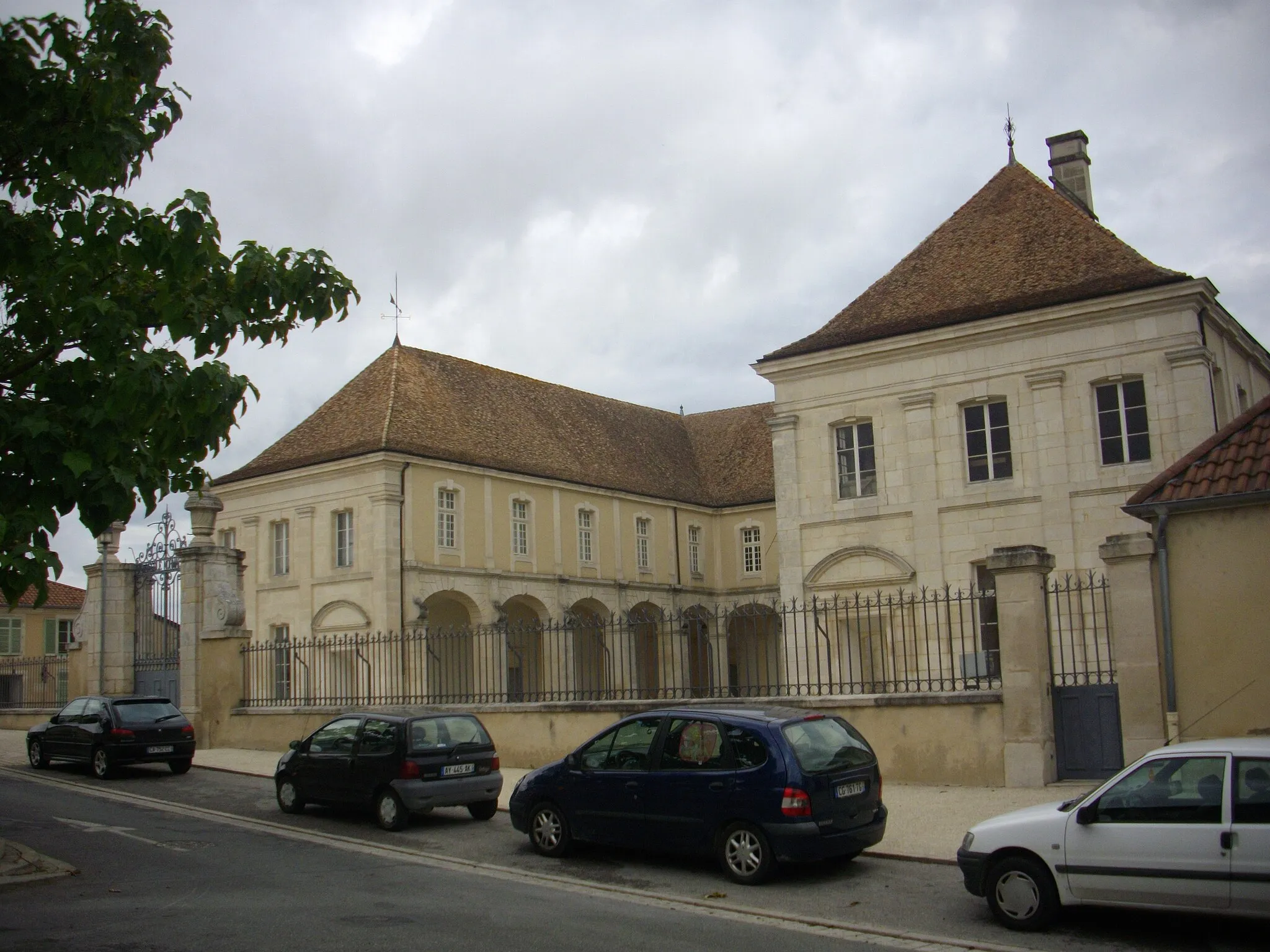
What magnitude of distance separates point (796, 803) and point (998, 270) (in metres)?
21.3

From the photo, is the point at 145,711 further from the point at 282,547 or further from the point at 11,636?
the point at 11,636

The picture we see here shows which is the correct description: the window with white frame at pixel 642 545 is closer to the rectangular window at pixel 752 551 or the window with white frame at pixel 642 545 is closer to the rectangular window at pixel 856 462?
the rectangular window at pixel 752 551

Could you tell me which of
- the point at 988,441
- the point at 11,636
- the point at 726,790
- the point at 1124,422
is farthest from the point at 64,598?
the point at 726,790

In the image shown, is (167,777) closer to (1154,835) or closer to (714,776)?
(714,776)

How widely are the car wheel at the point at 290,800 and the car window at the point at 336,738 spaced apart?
23.6 inches

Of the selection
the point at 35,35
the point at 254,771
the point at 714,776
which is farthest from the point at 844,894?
the point at 254,771

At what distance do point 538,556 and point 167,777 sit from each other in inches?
830

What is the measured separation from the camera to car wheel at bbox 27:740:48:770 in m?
21.5

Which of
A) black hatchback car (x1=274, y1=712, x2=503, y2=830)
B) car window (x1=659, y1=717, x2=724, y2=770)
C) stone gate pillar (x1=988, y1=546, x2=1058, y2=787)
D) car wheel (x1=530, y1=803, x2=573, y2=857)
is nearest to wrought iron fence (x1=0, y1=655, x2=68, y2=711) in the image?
black hatchback car (x1=274, y1=712, x2=503, y2=830)

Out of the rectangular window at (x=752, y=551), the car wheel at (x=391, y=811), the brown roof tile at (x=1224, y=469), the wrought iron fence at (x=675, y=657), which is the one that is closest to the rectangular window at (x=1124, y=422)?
the wrought iron fence at (x=675, y=657)

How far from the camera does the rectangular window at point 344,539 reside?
3678 centimetres

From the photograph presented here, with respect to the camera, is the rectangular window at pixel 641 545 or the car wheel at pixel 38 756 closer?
the car wheel at pixel 38 756

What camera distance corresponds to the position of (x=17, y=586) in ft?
24.5

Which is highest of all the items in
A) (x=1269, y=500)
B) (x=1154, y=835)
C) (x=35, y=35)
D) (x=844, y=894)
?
(x=35, y=35)
